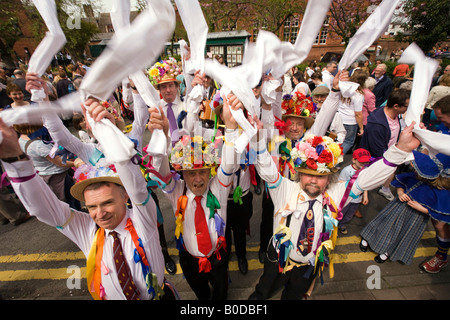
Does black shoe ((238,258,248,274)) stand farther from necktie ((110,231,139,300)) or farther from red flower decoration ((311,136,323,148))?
red flower decoration ((311,136,323,148))

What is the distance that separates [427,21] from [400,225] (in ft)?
49.7

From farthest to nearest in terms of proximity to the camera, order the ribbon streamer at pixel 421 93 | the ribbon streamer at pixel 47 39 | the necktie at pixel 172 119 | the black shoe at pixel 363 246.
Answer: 1. the necktie at pixel 172 119
2. the black shoe at pixel 363 246
3. the ribbon streamer at pixel 421 93
4. the ribbon streamer at pixel 47 39

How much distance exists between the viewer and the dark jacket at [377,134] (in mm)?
3584

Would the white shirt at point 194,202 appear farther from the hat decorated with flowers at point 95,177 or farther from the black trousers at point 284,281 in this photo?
the black trousers at point 284,281

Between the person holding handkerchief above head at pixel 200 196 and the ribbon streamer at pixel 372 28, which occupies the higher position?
the ribbon streamer at pixel 372 28

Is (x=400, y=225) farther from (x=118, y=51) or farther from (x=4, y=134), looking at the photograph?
(x=4, y=134)

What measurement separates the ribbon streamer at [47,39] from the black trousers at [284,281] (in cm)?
A: 261

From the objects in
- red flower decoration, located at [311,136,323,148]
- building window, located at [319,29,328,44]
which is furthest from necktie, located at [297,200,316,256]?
building window, located at [319,29,328,44]

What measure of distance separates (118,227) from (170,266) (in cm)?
187

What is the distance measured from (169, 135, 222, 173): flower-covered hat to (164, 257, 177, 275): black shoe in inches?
75.8

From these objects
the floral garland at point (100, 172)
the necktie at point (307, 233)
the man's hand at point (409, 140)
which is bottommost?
the necktie at point (307, 233)

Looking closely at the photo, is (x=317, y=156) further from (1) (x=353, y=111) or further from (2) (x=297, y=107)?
(1) (x=353, y=111)

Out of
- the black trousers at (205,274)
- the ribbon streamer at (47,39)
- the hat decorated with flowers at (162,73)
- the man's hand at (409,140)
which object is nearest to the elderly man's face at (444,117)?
the man's hand at (409,140)
